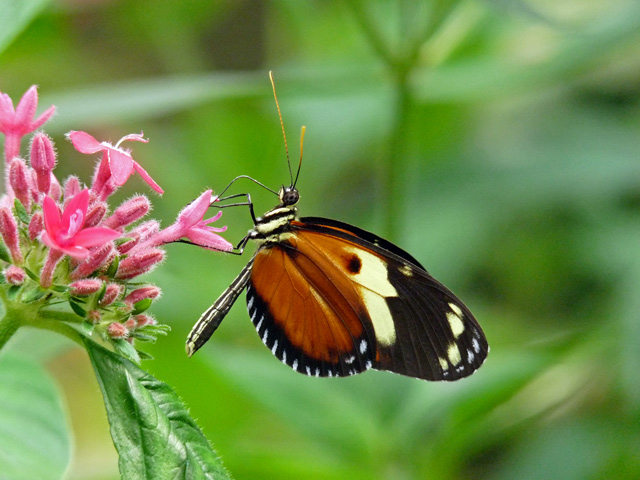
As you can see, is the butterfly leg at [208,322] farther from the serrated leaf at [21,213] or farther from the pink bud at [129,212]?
the serrated leaf at [21,213]

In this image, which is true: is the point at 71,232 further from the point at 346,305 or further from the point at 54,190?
the point at 346,305

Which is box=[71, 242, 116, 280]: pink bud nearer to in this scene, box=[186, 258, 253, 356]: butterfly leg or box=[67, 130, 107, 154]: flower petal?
box=[67, 130, 107, 154]: flower petal

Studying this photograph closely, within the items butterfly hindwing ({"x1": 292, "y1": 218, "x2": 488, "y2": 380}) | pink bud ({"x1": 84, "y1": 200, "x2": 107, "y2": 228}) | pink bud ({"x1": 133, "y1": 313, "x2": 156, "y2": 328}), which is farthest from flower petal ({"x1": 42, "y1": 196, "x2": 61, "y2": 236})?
butterfly hindwing ({"x1": 292, "y1": 218, "x2": 488, "y2": 380})

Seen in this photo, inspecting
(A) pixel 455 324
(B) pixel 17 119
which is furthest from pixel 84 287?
(A) pixel 455 324

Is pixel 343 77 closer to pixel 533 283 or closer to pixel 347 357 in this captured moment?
pixel 347 357

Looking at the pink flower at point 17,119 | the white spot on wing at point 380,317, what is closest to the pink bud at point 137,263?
the pink flower at point 17,119

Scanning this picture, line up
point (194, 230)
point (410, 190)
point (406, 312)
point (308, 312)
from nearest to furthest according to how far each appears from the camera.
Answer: point (194, 230)
point (406, 312)
point (308, 312)
point (410, 190)
